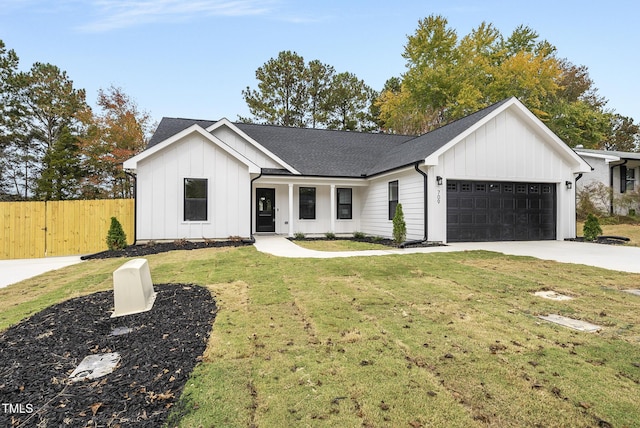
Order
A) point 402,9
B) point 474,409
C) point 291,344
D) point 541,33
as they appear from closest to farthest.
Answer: point 474,409, point 291,344, point 402,9, point 541,33

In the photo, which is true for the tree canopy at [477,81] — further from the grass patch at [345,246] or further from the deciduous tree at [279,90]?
the grass patch at [345,246]

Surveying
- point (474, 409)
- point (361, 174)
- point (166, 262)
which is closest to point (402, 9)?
point (361, 174)

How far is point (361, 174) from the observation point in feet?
50.0

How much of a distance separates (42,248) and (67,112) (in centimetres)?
1765

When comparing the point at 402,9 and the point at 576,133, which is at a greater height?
the point at 402,9

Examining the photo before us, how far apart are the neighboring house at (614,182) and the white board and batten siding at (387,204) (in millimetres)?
13589

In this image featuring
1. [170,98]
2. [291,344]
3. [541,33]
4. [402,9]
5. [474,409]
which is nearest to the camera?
[474,409]

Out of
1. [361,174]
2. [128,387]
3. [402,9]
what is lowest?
[128,387]

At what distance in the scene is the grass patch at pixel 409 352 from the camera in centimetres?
209

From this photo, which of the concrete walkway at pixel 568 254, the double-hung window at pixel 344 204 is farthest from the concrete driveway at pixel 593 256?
the double-hung window at pixel 344 204

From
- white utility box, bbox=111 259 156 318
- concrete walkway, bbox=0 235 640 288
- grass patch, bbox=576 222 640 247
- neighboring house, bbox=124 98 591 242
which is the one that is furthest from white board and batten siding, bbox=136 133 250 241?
grass patch, bbox=576 222 640 247

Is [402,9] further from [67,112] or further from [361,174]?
[67,112]

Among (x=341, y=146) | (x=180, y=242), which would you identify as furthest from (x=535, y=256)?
(x=341, y=146)

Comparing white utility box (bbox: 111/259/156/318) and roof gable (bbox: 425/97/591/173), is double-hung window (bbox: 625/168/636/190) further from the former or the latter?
white utility box (bbox: 111/259/156/318)
